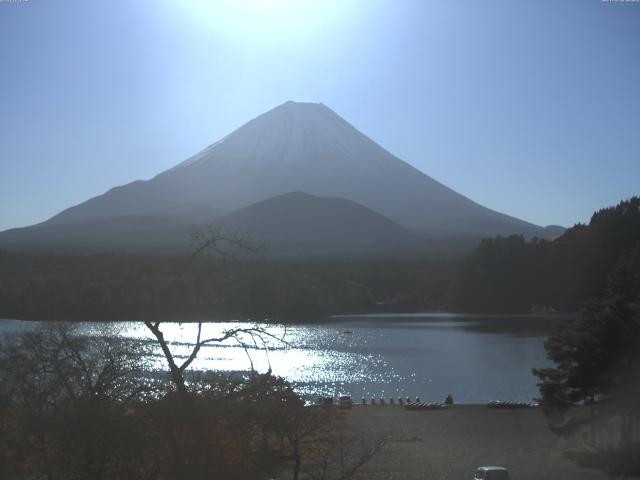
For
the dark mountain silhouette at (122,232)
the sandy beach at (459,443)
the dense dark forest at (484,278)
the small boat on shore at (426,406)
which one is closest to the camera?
the sandy beach at (459,443)

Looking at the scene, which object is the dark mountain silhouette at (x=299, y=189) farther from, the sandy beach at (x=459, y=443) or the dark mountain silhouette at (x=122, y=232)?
the sandy beach at (x=459, y=443)

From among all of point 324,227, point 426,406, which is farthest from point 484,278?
point 324,227

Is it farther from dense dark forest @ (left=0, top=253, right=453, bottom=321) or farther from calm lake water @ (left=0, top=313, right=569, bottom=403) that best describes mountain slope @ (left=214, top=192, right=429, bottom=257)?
calm lake water @ (left=0, top=313, right=569, bottom=403)

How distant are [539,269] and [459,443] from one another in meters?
35.4

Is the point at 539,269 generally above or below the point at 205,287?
above

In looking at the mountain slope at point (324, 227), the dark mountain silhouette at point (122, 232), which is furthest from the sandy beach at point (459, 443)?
the mountain slope at point (324, 227)

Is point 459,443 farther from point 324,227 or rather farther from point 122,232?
point 324,227

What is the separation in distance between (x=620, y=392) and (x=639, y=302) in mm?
1648

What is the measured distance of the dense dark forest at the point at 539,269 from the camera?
44.3 m

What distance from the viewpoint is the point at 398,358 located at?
2538 centimetres

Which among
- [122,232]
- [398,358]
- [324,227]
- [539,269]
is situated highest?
[324,227]

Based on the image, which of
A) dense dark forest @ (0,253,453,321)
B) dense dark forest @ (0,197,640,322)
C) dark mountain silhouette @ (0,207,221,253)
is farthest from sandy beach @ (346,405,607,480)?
dark mountain silhouette @ (0,207,221,253)

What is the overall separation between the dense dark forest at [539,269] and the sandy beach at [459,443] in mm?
30344

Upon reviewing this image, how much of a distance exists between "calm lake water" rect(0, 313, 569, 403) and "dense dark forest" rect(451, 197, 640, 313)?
7.14 meters
